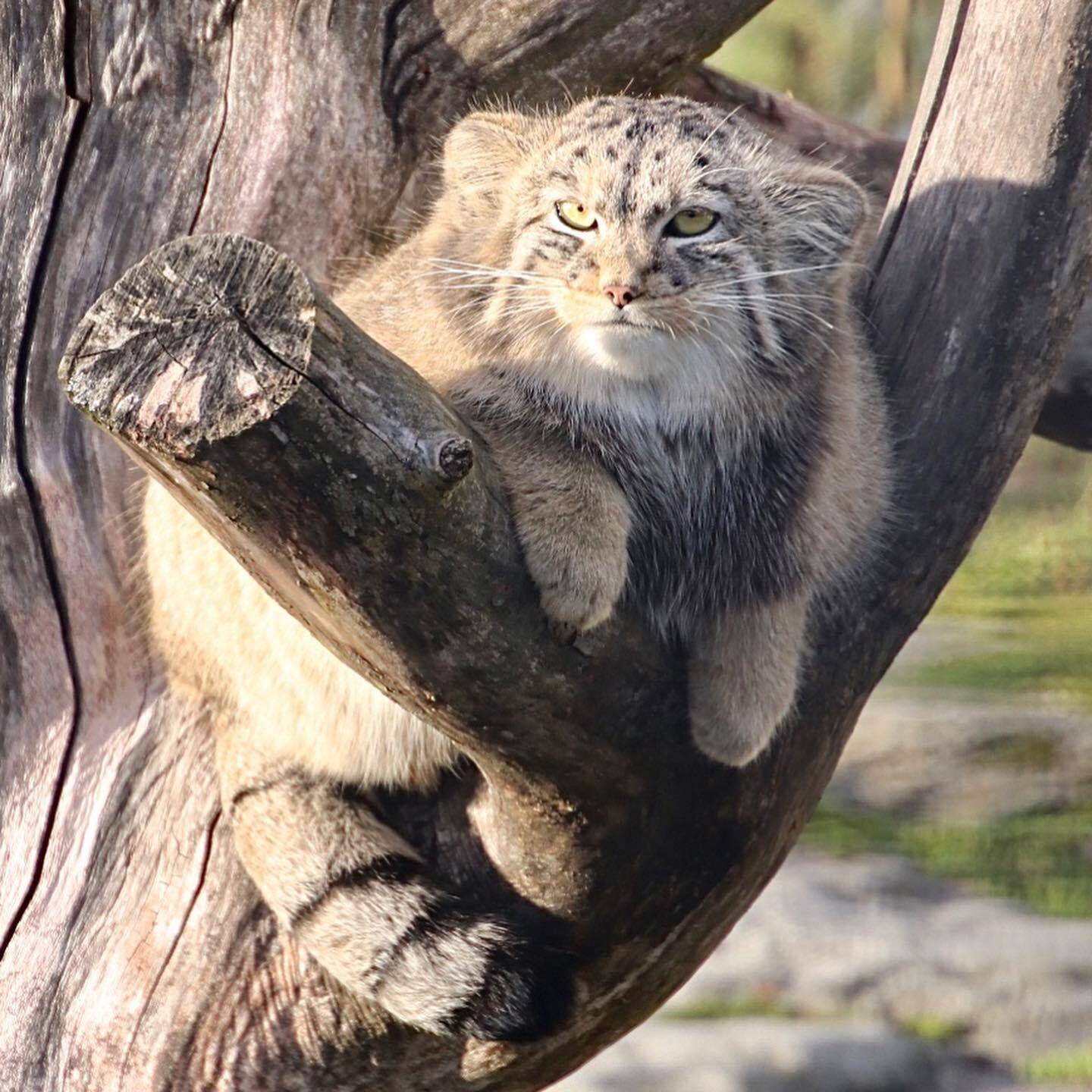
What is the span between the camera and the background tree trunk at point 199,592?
8.82ft

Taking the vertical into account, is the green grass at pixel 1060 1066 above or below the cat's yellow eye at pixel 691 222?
below

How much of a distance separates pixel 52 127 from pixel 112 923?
5.07 ft

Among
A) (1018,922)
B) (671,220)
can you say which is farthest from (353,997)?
(1018,922)

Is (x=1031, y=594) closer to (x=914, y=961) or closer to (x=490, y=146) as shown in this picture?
(x=914, y=961)

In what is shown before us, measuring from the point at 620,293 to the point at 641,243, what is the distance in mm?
140

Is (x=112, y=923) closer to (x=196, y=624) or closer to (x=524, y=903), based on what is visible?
(x=196, y=624)

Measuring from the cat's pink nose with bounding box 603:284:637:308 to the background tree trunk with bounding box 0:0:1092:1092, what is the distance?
0.60 meters

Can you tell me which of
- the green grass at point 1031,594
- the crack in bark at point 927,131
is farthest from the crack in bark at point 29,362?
the green grass at point 1031,594

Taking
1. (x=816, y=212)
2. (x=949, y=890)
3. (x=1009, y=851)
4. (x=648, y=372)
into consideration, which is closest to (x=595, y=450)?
(x=648, y=372)

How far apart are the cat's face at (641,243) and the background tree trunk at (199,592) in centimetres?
29

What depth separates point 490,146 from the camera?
2.77 m

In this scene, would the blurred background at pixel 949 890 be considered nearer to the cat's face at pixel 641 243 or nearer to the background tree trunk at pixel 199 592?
the background tree trunk at pixel 199 592

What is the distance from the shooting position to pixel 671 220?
2.54m

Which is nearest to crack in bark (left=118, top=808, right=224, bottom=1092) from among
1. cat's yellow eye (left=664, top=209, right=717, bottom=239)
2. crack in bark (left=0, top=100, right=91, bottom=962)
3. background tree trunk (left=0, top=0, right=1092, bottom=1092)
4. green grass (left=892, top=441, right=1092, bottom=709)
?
background tree trunk (left=0, top=0, right=1092, bottom=1092)
